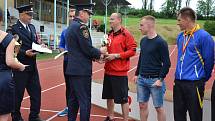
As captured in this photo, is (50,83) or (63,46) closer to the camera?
(63,46)

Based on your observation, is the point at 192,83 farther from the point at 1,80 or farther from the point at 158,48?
the point at 1,80

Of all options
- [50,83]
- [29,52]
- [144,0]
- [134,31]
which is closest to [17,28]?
[29,52]

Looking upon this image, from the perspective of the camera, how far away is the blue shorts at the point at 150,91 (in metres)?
6.70

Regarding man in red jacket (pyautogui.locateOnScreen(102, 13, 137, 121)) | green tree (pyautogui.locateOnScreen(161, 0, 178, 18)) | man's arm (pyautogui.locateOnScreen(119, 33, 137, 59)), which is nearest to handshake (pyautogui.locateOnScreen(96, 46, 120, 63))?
man in red jacket (pyautogui.locateOnScreen(102, 13, 137, 121))

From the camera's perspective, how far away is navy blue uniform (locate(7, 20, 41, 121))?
7543mm

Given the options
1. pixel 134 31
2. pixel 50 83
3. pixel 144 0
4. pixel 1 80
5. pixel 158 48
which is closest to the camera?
Answer: pixel 1 80

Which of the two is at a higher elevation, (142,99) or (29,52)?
(29,52)

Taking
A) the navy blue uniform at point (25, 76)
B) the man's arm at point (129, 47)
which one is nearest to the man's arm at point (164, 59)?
the man's arm at point (129, 47)

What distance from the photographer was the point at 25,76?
7.69 meters

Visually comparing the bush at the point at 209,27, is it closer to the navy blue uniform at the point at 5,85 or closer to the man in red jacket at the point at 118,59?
the man in red jacket at the point at 118,59

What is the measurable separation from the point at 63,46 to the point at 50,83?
20.4 feet

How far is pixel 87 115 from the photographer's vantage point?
22.9ft

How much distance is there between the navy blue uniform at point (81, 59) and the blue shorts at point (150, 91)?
33.3 inches

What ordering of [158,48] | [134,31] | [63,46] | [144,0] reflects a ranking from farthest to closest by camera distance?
[144,0] < [134,31] < [63,46] < [158,48]
